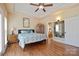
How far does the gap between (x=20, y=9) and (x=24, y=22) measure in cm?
66

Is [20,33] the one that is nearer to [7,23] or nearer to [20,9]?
[7,23]

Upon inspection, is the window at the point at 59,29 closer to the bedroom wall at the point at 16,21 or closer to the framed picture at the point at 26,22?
the bedroom wall at the point at 16,21

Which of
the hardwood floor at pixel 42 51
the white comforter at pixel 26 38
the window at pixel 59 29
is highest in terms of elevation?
the window at pixel 59 29

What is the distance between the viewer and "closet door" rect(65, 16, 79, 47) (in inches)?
197

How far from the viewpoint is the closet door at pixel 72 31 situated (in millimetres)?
4997

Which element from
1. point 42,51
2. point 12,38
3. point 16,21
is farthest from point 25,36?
point 42,51

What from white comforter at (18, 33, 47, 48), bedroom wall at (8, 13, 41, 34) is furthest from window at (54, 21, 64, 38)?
bedroom wall at (8, 13, 41, 34)

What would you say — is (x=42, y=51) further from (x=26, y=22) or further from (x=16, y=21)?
(x=16, y=21)

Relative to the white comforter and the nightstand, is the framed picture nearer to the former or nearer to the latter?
the white comforter

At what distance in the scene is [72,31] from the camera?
5285 mm

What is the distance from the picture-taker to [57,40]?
6281mm

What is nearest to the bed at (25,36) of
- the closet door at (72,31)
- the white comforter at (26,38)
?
the white comforter at (26,38)

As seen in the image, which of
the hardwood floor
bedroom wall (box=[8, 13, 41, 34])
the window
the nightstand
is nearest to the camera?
the hardwood floor

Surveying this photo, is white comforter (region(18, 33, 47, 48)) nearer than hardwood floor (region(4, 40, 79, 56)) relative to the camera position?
No
